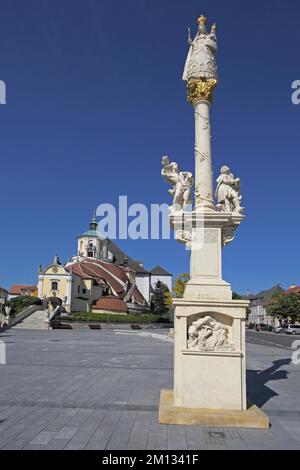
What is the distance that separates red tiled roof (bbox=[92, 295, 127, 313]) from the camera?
6669 cm

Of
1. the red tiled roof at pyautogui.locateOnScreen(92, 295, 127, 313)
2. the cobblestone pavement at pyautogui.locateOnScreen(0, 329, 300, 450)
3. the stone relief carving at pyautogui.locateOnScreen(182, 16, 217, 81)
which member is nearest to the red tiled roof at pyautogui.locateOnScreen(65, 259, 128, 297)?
the red tiled roof at pyautogui.locateOnScreen(92, 295, 127, 313)

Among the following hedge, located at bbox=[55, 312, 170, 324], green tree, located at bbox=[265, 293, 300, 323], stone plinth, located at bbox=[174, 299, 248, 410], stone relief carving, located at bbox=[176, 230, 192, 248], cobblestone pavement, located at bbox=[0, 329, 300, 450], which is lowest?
hedge, located at bbox=[55, 312, 170, 324]

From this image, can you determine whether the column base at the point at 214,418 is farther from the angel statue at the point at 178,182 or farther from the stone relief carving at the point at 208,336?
the angel statue at the point at 178,182

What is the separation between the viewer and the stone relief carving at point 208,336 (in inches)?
265

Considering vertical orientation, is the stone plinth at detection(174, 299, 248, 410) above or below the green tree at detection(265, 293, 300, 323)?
above

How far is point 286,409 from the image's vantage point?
301 inches

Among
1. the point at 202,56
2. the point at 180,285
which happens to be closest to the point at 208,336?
the point at 202,56

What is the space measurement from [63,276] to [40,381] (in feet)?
179

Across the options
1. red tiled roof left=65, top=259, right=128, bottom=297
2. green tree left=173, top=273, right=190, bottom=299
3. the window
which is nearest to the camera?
green tree left=173, top=273, right=190, bottom=299

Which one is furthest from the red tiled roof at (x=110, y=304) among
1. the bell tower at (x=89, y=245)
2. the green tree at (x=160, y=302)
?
the bell tower at (x=89, y=245)

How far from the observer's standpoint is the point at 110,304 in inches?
2665

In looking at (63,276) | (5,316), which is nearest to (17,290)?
(63,276)

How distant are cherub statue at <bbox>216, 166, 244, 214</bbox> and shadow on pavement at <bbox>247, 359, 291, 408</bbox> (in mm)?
4242

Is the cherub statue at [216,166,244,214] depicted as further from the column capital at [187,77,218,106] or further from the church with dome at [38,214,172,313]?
the church with dome at [38,214,172,313]
